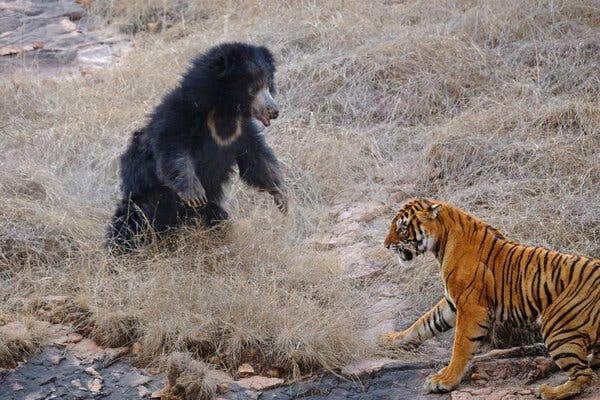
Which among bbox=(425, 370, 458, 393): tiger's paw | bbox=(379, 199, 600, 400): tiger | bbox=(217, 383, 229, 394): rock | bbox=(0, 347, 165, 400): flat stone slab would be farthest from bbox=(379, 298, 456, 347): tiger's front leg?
bbox=(0, 347, 165, 400): flat stone slab

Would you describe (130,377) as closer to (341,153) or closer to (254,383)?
(254,383)

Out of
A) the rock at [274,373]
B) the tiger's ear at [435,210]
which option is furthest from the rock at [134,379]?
the tiger's ear at [435,210]

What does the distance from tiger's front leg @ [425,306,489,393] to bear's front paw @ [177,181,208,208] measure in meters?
2.11

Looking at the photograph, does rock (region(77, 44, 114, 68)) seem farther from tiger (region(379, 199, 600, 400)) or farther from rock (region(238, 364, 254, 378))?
tiger (region(379, 199, 600, 400))

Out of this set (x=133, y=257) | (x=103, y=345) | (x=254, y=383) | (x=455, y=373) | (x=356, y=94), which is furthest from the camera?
(x=356, y=94)

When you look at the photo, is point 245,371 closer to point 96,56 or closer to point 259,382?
point 259,382

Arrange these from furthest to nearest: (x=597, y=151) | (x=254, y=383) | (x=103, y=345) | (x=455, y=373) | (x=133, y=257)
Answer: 1. (x=597, y=151)
2. (x=133, y=257)
3. (x=103, y=345)
4. (x=254, y=383)
5. (x=455, y=373)

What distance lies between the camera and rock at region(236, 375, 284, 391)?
4.74 m

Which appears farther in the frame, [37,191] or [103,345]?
[37,191]

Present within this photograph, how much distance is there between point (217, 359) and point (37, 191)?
2.76 meters

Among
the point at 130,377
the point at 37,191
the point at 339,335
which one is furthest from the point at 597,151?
the point at 37,191

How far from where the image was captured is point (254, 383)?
4.77 metres

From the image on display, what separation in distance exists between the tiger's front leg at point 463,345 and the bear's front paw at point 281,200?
226cm

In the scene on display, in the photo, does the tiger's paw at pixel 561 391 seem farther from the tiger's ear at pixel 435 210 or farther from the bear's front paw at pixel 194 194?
the bear's front paw at pixel 194 194
